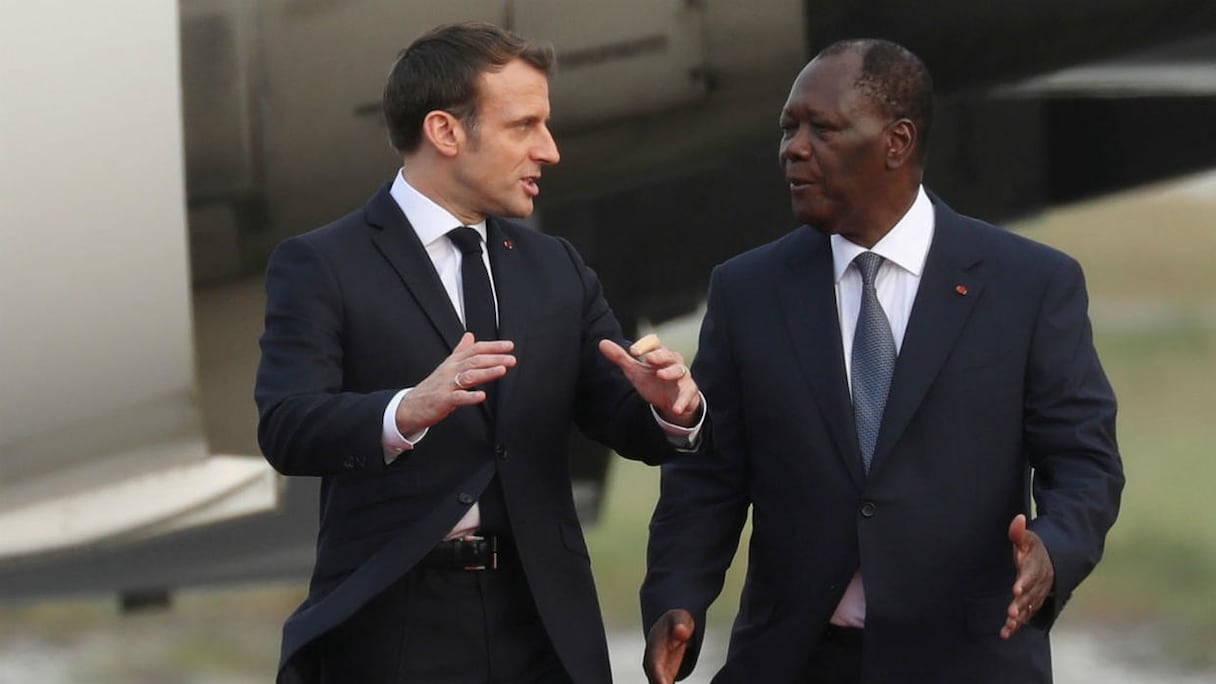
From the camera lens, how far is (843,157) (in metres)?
2.25

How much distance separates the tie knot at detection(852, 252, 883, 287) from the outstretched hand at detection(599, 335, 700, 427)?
0.31m

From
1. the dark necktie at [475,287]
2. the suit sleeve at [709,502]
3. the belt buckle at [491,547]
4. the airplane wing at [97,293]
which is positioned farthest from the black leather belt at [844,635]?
the airplane wing at [97,293]

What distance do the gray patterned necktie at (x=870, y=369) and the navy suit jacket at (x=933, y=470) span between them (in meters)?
0.02

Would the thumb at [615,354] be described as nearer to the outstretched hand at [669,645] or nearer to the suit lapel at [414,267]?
the suit lapel at [414,267]

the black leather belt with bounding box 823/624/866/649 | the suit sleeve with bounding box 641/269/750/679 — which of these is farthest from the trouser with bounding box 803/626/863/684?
the suit sleeve with bounding box 641/269/750/679

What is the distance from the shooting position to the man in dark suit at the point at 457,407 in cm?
205

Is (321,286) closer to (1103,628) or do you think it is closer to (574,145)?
(574,145)

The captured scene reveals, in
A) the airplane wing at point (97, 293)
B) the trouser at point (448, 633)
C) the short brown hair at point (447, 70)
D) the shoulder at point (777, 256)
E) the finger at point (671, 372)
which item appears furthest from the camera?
the airplane wing at point (97, 293)

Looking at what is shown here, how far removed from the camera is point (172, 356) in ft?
11.4

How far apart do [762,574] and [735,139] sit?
133cm

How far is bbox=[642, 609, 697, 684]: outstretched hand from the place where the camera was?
221 cm

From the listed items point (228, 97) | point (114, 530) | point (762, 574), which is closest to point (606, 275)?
point (228, 97)

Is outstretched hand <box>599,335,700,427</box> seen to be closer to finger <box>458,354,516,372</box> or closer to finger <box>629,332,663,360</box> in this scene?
finger <box>629,332,663,360</box>

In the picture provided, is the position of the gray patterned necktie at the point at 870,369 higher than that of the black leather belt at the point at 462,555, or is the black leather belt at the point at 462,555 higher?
the gray patterned necktie at the point at 870,369
